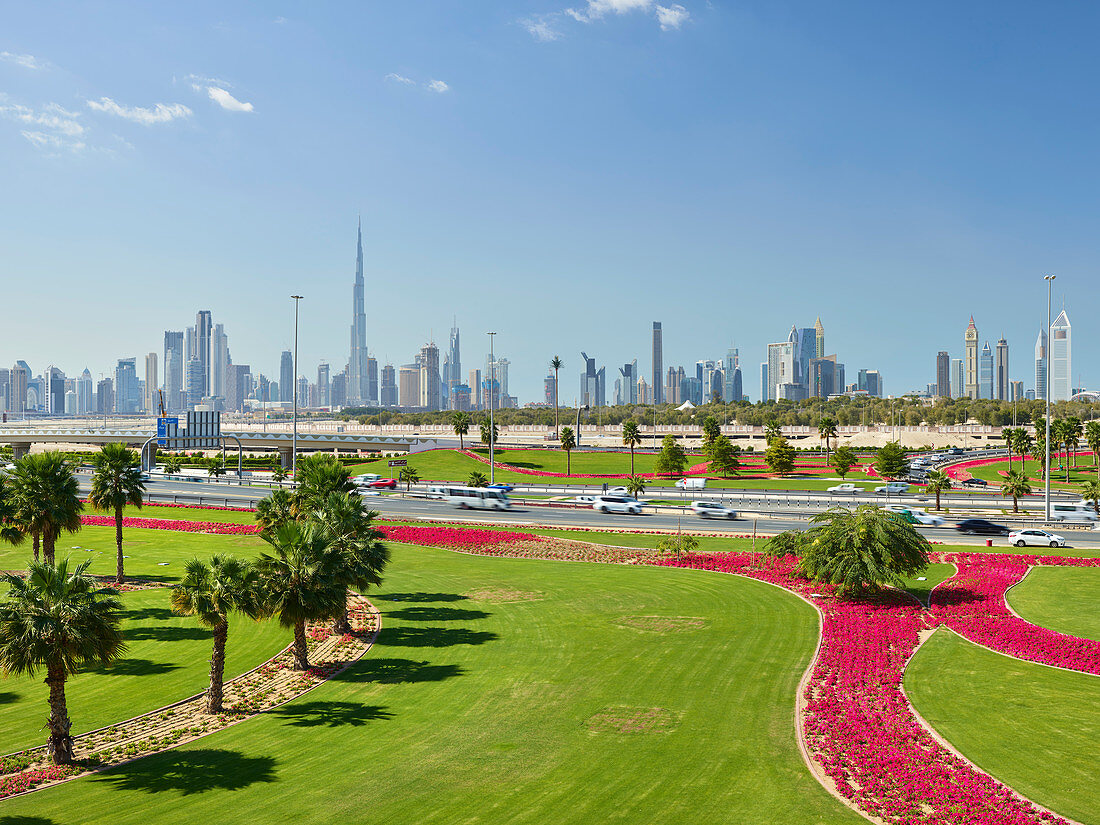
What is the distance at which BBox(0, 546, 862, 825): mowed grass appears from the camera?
16.6 m

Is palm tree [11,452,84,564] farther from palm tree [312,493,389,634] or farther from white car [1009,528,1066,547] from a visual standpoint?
white car [1009,528,1066,547]

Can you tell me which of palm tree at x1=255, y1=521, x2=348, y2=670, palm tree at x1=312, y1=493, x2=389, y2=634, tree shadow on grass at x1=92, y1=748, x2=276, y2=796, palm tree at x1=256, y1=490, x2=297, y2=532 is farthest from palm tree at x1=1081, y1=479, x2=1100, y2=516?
tree shadow on grass at x1=92, y1=748, x2=276, y2=796

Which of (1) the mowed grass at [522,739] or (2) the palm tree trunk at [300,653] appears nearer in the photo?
(1) the mowed grass at [522,739]

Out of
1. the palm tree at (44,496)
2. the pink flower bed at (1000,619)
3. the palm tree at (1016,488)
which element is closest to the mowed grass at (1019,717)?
the pink flower bed at (1000,619)

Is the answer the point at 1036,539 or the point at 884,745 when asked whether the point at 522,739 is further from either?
the point at 1036,539

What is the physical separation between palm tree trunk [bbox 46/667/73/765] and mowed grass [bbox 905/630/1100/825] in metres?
23.9

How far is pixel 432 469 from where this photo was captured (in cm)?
11119

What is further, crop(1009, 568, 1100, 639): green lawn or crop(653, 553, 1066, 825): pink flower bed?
crop(1009, 568, 1100, 639): green lawn

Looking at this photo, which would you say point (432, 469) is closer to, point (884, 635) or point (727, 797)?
point (884, 635)

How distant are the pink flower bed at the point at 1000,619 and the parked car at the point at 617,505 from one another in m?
29.9

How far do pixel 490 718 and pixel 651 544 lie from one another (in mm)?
31697

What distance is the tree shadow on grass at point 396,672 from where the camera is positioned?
84.1 ft

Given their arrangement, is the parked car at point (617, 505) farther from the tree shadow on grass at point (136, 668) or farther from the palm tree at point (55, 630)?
the palm tree at point (55, 630)

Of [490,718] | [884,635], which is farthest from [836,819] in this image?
[884,635]
